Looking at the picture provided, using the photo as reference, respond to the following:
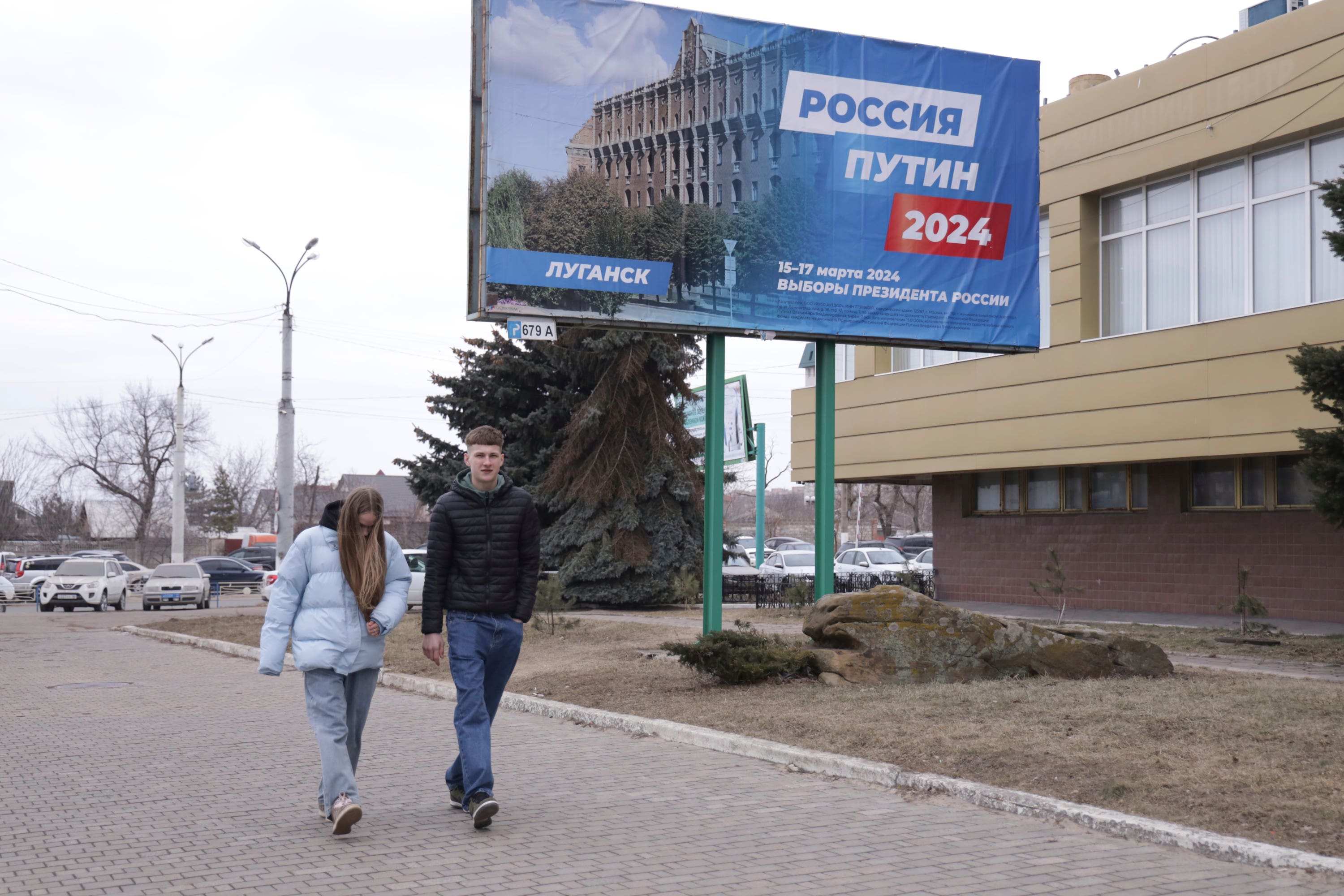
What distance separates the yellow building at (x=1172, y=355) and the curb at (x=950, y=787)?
13399mm

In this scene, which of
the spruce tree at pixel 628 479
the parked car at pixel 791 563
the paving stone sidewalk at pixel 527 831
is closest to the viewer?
the paving stone sidewalk at pixel 527 831

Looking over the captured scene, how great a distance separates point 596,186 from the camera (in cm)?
1516

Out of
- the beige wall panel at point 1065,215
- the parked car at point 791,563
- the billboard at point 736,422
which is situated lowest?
the parked car at point 791,563

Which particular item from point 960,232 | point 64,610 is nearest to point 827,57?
point 960,232

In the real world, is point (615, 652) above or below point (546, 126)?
below

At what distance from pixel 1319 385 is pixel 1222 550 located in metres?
10.1

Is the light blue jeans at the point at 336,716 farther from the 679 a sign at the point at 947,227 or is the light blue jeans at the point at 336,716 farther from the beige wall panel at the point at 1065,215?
the beige wall panel at the point at 1065,215

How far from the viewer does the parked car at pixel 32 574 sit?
4238cm

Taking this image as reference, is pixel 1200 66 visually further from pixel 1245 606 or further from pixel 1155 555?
pixel 1245 606

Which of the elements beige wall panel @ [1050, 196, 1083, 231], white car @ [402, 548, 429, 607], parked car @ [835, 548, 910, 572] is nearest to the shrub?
beige wall panel @ [1050, 196, 1083, 231]

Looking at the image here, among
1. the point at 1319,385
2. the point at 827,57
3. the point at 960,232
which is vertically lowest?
the point at 1319,385

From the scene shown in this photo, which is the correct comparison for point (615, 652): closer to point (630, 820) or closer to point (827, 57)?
point (827, 57)

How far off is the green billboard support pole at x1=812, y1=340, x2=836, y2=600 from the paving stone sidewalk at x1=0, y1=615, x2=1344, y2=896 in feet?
17.8

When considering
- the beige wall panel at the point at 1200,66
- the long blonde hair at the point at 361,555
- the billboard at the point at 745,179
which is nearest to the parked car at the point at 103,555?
the beige wall panel at the point at 1200,66
